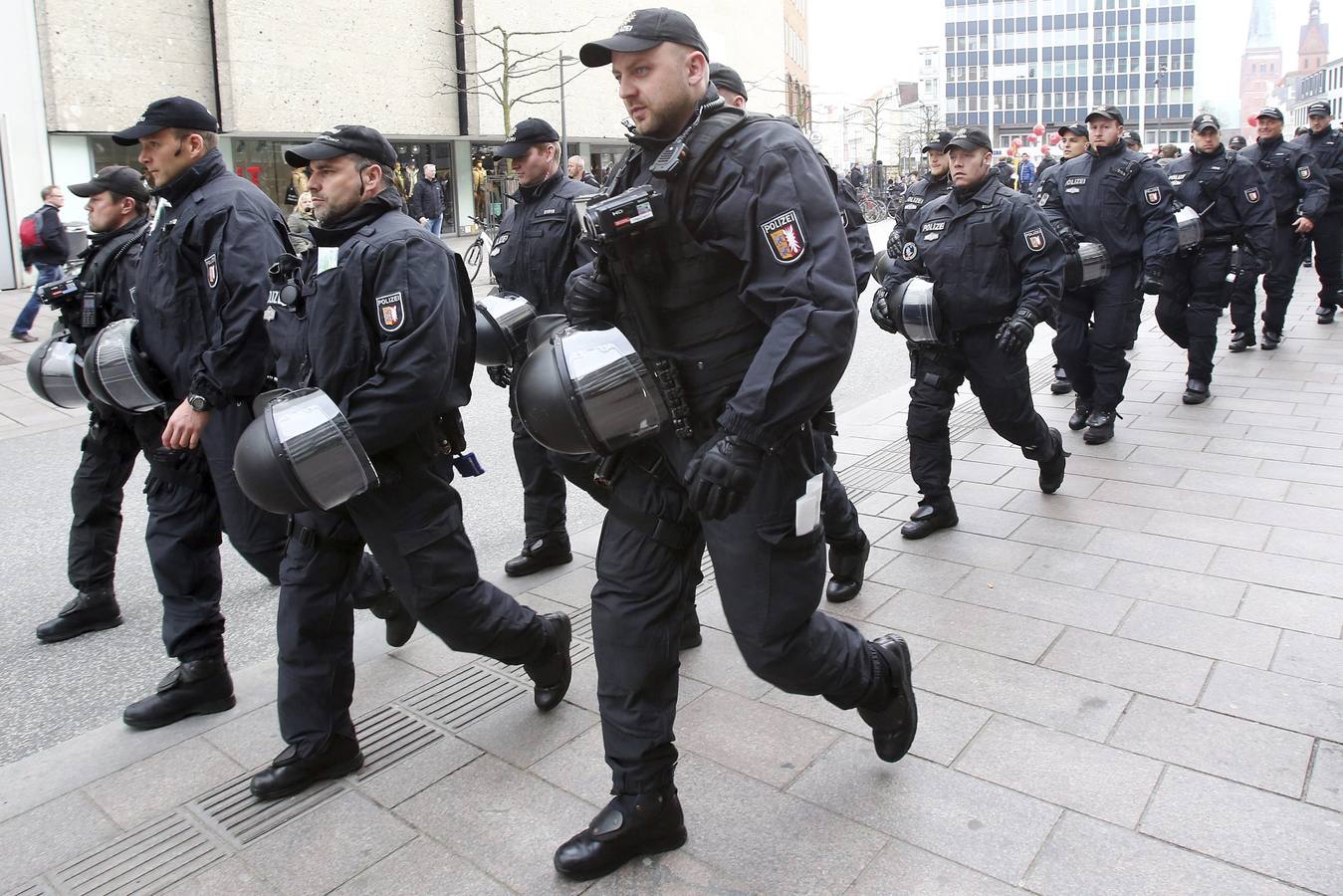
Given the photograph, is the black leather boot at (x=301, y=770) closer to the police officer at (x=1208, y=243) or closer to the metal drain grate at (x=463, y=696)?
the metal drain grate at (x=463, y=696)

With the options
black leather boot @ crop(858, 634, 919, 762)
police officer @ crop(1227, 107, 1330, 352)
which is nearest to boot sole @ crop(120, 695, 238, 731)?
black leather boot @ crop(858, 634, 919, 762)

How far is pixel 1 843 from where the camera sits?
302 cm

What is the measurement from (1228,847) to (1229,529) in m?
2.95

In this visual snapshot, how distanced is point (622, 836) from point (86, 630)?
3.00 meters

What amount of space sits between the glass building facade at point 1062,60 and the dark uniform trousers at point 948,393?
400 ft

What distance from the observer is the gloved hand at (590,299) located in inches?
112

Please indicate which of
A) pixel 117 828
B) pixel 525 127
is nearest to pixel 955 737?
pixel 117 828

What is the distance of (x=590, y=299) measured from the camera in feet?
9.37

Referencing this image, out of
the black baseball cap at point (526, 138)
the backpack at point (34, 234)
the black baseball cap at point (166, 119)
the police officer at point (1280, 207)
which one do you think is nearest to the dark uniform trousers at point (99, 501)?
the black baseball cap at point (166, 119)

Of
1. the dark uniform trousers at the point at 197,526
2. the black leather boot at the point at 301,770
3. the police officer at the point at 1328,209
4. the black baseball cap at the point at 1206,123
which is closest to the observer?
the black leather boot at the point at 301,770

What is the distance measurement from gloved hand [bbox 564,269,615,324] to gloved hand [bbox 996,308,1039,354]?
112 inches

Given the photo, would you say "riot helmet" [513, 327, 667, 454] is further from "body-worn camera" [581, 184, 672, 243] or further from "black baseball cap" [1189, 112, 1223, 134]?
"black baseball cap" [1189, 112, 1223, 134]

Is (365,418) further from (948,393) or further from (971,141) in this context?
(971,141)

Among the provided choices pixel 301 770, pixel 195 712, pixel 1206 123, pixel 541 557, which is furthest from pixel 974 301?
pixel 1206 123
